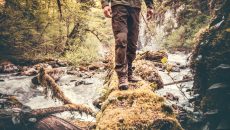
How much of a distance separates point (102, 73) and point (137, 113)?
27.0 ft

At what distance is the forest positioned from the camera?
3621 mm

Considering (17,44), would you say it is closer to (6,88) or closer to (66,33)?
(66,33)

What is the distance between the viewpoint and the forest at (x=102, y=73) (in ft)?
11.9

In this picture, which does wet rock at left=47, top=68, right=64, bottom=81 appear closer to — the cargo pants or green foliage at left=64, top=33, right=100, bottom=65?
green foliage at left=64, top=33, right=100, bottom=65

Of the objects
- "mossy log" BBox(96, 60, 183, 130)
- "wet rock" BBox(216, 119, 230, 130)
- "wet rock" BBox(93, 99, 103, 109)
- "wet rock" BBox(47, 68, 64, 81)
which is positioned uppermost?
"mossy log" BBox(96, 60, 183, 130)

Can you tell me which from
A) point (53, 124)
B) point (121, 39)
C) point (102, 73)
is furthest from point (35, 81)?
point (121, 39)

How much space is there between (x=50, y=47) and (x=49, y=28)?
42.3 inches

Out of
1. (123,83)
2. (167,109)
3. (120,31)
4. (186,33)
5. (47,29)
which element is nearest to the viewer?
(167,109)

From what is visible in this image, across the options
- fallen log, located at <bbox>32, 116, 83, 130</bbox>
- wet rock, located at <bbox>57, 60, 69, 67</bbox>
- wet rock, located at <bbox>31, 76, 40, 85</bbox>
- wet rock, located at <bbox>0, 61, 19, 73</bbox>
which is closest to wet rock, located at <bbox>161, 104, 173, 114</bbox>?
fallen log, located at <bbox>32, 116, 83, 130</bbox>

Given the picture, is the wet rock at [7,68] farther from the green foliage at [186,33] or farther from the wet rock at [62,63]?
the green foliage at [186,33]

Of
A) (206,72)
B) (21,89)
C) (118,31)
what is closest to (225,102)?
(206,72)

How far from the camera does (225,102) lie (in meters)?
3.61

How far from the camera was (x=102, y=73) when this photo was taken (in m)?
11.5

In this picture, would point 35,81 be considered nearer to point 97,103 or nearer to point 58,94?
point 58,94
